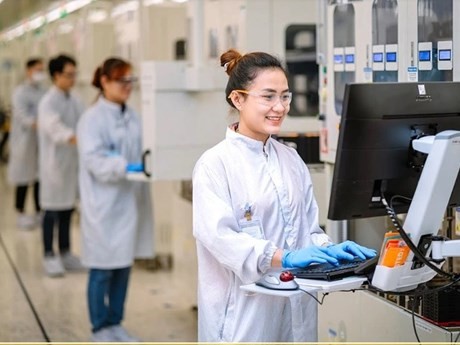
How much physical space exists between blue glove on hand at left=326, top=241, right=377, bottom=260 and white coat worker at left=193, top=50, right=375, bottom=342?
0.01 meters

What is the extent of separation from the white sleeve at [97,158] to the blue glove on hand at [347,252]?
2340mm

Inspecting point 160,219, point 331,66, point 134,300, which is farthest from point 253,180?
point 160,219

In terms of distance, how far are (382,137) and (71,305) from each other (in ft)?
12.6

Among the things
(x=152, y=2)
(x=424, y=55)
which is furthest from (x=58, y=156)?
(x=424, y=55)

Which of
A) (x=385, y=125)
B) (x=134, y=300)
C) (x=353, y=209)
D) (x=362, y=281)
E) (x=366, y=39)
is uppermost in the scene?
(x=366, y=39)

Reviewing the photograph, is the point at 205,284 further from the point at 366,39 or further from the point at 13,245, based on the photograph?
the point at 13,245

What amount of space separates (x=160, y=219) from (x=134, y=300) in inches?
40.1

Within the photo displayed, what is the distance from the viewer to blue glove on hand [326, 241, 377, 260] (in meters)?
2.57

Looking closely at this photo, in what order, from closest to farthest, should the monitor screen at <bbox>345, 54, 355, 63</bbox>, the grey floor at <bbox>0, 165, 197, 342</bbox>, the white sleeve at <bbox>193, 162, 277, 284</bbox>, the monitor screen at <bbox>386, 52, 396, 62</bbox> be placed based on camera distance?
the white sleeve at <bbox>193, 162, 277, 284</bbox> < the monitor screen at <bbox>386, 52, 396, 62</bbox> < the monitor screen at <bbox>345, 54, 355, 63</bbox> < the grey floor at <bbox>0, 165, 197, 342</bbox>

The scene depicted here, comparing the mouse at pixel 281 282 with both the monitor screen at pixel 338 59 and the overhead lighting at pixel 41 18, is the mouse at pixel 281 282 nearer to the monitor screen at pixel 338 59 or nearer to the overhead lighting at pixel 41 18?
the monitor screen at pixel 338 59

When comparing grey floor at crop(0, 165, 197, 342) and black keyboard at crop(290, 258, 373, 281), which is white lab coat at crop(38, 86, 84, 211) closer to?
grey floor at crop(0, 165, 197, 342)

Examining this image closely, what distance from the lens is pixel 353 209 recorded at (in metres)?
2.52

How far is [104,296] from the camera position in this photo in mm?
4938

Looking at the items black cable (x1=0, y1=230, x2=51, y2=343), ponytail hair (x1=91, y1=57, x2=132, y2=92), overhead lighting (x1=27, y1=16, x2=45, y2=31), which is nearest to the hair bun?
ponytail hair (x1=91, y1=57, x2=132, y2=92)
